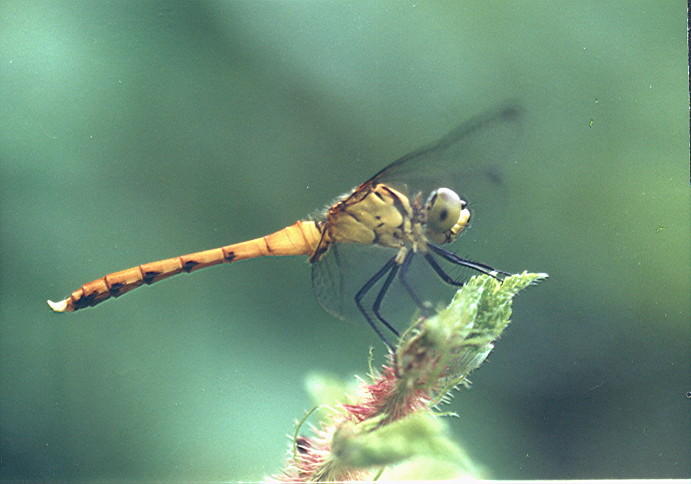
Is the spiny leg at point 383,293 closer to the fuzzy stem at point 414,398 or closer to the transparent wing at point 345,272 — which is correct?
the transparent wing at point 345,272

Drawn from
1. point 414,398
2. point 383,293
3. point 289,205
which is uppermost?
point 289,205

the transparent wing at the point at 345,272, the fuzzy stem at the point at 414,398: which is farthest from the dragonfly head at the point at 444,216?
the fuzzy stem at the point at 414,398

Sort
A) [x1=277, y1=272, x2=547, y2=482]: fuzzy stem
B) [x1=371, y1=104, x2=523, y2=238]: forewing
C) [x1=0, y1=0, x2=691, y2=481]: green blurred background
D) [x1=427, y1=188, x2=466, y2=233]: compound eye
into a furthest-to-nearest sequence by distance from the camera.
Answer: [x1=0, y1=0, x2=691, y2=481]: green blurred background → [x1=371, y1=104, x2=523, y2=238]: forewing → [x1=427, y1=188, x2=466, y2=233]: compound eye → [x1=277, y1=272, x2=547, y2=482]: fuzzy stem

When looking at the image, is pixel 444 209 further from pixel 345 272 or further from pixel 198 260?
pixel 198 260

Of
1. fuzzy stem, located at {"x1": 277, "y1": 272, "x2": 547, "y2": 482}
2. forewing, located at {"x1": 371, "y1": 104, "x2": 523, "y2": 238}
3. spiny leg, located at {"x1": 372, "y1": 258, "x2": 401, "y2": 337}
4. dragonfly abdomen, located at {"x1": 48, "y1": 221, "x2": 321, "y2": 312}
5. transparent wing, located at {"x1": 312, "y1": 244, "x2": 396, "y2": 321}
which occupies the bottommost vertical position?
fuzzy stem, located at {"x1": 277, "y1": 272, "x2": 547, "y2": 482}

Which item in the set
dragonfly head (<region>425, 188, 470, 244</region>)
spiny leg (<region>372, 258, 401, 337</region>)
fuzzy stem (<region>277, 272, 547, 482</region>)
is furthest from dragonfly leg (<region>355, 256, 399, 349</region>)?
fuzzy stem (<region>277, 272, 547, 482</region>)

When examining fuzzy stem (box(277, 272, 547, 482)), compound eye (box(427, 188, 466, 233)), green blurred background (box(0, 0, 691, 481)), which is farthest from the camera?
green blurred background (box(0, 0, 691, 481))

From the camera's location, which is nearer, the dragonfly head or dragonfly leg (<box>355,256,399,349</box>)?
the dragonfly head

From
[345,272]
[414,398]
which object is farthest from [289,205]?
[414,398]

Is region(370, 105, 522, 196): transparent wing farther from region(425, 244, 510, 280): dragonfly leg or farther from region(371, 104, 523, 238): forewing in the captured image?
region(425, 244, 510, 280): dragonfly leg
